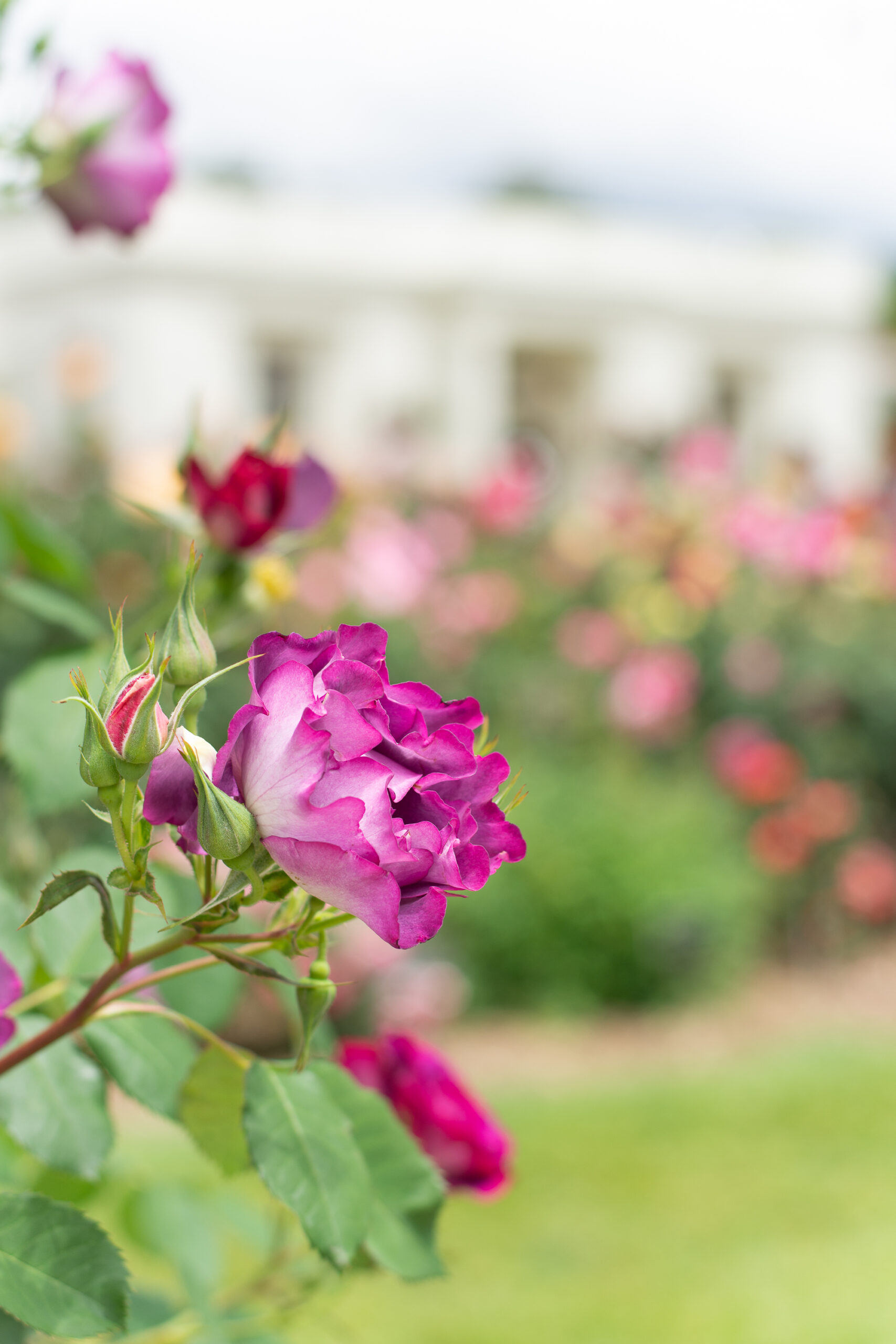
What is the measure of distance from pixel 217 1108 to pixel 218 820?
218mm

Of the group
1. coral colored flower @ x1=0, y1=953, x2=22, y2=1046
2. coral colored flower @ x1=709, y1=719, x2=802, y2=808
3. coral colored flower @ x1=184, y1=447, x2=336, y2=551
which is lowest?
coral colored flower @ x1=709, y1=719, x2=802, y2=808

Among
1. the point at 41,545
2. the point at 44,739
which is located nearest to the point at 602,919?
the point at 41,545

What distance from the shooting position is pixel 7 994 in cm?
56

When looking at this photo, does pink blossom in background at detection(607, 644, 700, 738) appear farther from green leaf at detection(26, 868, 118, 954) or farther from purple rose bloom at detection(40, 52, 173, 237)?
green leaf at detection(26, 868, 118, 954)

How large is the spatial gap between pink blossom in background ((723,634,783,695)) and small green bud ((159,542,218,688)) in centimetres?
484

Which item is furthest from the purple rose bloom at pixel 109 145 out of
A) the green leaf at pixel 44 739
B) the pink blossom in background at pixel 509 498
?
the pink blossom in background at pixel 509 498

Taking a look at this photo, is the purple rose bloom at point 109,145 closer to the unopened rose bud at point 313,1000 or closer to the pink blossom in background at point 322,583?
the unopened rose bud at point 313,1000

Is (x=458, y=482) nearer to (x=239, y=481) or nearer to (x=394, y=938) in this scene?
(x=239, y=481)

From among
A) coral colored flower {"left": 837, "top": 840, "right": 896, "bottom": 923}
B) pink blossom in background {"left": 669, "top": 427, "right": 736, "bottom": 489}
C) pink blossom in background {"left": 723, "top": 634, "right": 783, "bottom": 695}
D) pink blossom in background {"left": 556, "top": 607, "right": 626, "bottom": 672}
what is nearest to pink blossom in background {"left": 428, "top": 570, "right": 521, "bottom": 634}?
pink blossom in background {"left": 556, "top": 607, "right": 626, "bottom": 672}

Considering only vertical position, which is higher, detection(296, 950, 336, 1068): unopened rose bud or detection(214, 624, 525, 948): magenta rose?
detection(214, 624, 525, 948): magenta rose

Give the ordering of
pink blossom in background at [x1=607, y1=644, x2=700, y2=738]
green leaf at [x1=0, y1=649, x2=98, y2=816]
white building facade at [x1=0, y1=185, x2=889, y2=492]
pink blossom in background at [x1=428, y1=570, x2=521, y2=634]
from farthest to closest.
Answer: white building facade at [x1=0, y1=185, x2=889, y2=492]
pink blossom in background at [x1=428, y1=570, x2=521, y2=634]
pink blossom in background at [x1=607, y1=644, x2=700, y2=738]
green leaf at [x1=0, y1=649, x2=98, y2=816]

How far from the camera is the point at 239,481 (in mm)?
875

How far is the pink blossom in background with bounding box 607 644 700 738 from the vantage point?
4.80m

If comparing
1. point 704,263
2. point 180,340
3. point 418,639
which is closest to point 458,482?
point 418,639
